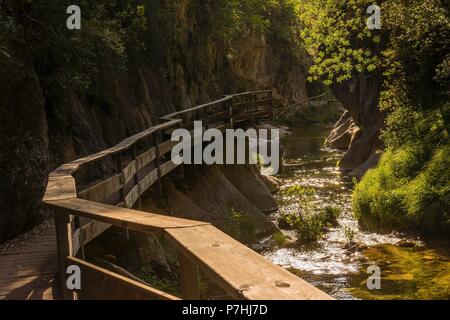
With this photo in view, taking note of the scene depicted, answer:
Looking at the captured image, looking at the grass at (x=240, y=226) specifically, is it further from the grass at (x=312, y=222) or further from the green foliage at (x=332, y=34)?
the green foliage at (x=332, y=34)

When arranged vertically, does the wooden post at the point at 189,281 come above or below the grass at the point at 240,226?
above

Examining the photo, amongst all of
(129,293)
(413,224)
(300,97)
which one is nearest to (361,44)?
(413,224)

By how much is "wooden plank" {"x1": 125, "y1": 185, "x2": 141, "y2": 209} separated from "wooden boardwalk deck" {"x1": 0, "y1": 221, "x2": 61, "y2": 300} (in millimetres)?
1320

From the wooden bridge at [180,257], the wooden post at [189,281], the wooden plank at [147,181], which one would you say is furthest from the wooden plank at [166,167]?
the wooden post at [189,281]

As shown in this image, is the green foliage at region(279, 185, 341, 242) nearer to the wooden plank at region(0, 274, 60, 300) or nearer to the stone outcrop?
the stone outcrop

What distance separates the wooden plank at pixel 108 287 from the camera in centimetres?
393

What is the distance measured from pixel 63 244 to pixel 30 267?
1.16 meters

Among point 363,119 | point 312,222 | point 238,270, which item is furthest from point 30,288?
point 363,119

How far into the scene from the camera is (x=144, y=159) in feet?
37.2

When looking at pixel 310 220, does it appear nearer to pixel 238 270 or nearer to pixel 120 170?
pixel 120 170

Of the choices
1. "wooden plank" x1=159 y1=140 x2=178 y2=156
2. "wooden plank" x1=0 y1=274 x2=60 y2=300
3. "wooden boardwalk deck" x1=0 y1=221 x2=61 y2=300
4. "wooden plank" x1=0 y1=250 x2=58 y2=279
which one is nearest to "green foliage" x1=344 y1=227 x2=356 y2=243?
"wooden plank" x1=159 y1=140 x2=178 y2=156

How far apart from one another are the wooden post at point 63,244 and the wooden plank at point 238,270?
2.60m

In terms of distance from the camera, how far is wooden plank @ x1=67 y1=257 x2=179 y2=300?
393 centimetres

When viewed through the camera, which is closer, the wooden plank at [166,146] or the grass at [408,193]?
the wooden plank at [166,146]
